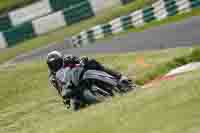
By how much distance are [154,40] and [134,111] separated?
47.5 ft

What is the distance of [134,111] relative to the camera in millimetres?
9320

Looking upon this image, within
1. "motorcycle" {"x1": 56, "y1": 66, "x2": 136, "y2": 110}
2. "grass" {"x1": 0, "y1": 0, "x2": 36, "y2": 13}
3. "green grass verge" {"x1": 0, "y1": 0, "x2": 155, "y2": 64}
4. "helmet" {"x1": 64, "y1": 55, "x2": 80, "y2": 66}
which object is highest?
"helmet" {"x1": 64, "y1": 55, "x2": 80, "y2": 66}

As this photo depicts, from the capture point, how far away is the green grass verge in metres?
35.3

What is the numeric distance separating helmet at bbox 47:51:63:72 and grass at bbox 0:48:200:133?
1390 mm

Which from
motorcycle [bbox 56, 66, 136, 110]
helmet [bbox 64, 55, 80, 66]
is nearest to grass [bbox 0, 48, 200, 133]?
motorcycle [bbox 56, 66, 136, 110]

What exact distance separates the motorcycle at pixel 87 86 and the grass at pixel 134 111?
1.71 ft

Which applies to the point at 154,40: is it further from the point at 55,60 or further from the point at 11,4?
the point at 11,4

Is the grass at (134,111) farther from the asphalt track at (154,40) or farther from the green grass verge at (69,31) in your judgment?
the green grass verge at (69,31)

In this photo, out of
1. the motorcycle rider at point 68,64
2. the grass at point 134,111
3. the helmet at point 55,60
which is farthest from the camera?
the helmet at point 55,60

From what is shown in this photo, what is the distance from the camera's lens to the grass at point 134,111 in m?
8.07

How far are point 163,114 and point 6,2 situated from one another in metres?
40.8

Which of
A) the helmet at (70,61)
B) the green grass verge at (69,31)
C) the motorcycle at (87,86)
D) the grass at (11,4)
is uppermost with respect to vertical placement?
the helmet at (70,61)

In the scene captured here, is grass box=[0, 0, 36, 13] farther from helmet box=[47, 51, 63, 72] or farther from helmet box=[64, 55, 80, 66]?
helmet box=[64, 55, 80, 66]

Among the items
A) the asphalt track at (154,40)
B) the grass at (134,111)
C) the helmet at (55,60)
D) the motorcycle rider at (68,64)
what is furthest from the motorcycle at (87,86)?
the asphalt track at (154,40)
